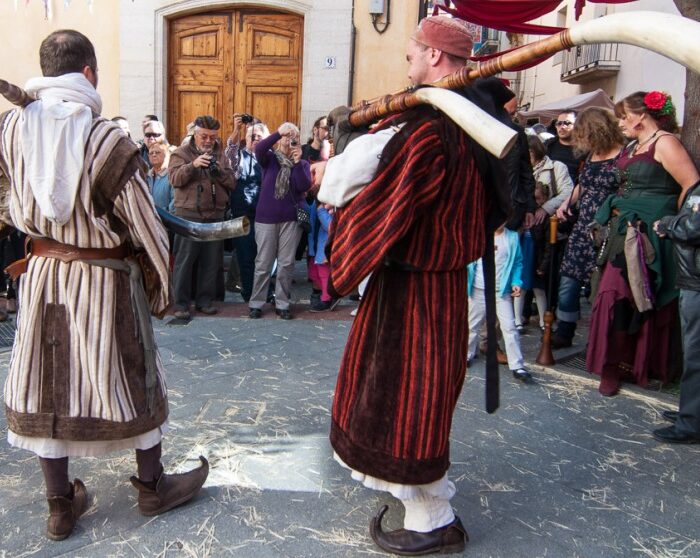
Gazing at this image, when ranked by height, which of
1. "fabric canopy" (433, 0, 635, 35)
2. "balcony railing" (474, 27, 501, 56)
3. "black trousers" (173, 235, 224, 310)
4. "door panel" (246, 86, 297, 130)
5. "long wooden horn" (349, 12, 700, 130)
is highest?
"balcony railing" (474, 27, 501, 56)

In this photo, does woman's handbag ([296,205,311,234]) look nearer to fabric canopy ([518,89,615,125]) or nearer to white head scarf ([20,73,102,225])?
white head scarf ([20,73,102,225])

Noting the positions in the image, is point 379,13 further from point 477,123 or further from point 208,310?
point 477,123

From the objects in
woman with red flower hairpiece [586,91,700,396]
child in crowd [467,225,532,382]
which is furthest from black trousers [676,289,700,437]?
child in crowd [467,225,532,382]

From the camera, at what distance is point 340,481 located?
322 cm

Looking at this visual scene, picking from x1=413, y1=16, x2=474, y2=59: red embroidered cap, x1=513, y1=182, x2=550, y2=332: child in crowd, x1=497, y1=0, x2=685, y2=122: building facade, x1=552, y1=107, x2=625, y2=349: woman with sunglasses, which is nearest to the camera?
x1=413, y1=16, x2=474, y2=59: red embroidered cap

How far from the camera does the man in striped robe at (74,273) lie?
2.49 metres

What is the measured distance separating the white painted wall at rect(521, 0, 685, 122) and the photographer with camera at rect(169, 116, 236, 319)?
6.17 metres

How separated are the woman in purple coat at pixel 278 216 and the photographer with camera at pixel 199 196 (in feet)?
1.33

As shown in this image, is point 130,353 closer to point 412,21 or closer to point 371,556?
point 371,556

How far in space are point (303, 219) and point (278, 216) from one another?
0.43 m

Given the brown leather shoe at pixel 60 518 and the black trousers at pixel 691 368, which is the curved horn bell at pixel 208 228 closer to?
the brown leather shoe at pixel 60 518

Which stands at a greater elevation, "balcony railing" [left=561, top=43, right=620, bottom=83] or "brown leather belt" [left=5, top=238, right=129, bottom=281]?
"balcony railing" [left=561, top=43, right=620, bottom=83]

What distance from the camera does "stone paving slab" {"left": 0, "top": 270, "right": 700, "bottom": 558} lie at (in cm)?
274

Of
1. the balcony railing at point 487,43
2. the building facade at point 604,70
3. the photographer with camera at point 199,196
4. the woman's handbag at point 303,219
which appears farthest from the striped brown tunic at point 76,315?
the balcony railing at point 487,43
